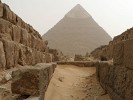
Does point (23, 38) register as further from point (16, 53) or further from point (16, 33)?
point (16, 53)

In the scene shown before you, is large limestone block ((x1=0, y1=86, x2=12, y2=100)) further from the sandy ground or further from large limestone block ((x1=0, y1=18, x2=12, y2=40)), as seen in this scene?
large limestone block ((x1=0, y1=18, x2=12, y2=40))

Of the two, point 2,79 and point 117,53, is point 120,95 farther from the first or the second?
point 2,79

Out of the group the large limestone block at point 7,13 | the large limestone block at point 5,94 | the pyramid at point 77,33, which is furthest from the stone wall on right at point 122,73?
the pyramid at point 77,33

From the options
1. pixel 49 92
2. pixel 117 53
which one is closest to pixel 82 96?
pixel 49 92

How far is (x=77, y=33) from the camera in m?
95.8

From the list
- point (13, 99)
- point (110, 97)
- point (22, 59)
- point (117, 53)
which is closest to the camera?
point (13, 99)

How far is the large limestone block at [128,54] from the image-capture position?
143 inches

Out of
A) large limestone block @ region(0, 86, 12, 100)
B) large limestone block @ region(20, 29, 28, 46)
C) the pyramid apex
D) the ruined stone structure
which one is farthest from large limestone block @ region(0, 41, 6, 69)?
the pyramid apex

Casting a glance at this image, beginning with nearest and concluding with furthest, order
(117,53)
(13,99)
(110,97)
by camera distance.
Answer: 1. (13,99)
2. (117,53)
3. (110,97)

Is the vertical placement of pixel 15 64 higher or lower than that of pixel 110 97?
higher

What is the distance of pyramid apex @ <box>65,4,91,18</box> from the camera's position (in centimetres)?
10150

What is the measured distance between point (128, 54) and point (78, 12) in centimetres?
9973

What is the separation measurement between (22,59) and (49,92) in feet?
10.4

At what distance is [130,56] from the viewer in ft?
12.1
